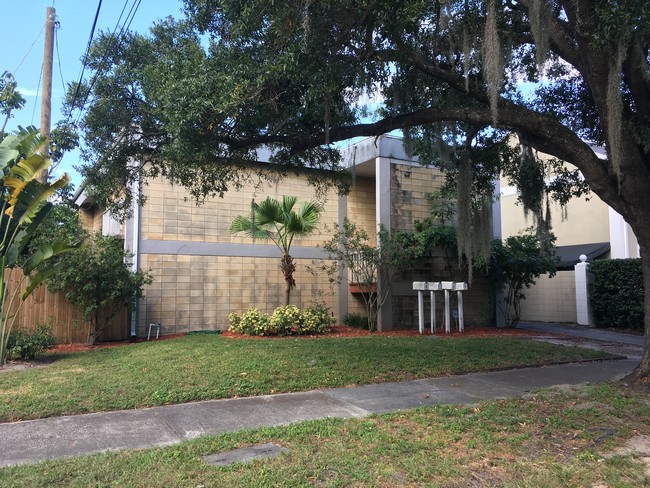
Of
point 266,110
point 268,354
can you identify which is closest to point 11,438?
point 268,354

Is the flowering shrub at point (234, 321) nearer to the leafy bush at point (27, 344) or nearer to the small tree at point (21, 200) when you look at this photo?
the leafy bush at point (27, 344)

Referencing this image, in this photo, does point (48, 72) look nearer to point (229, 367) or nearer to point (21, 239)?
point (21, 239)

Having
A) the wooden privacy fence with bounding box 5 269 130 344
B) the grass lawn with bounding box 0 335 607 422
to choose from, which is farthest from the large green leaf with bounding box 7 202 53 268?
the grass lawn with bounding box 0 335 607 422

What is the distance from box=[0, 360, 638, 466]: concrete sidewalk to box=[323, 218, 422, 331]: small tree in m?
5.46

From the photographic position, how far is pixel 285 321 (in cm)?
1331

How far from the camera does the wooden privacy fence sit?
11.6 m

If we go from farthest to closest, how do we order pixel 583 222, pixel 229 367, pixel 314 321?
pixel 583 222
pixel 314 321
pixel 229 367

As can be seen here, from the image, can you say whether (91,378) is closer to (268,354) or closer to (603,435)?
(268,354)

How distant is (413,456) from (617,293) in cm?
1509

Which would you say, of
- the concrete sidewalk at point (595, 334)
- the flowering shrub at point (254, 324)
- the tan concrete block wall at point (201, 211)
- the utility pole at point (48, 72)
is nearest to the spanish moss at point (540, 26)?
the tan concrete block wall at point (201, 211)

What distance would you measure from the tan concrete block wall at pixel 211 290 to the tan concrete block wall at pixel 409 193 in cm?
316

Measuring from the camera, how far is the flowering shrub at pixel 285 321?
1319cm

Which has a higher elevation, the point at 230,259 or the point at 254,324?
the point at 230,259

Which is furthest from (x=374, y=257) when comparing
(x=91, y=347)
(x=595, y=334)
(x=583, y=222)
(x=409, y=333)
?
(x=583, y=222)
